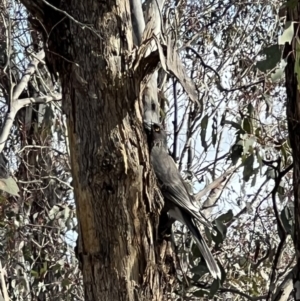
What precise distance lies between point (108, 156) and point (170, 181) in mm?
584

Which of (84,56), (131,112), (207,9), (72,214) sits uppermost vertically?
(207,9)

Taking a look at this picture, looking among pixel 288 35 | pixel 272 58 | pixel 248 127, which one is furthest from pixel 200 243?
pixel 288 35

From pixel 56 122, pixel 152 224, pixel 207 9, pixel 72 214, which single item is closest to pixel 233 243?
pixel 72 214

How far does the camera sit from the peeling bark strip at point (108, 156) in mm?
1746

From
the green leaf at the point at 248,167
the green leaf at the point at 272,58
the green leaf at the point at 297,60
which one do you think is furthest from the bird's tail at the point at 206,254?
the green leaf at the point at 297,60

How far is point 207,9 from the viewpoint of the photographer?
191 inches

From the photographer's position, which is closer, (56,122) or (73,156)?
(73,156)

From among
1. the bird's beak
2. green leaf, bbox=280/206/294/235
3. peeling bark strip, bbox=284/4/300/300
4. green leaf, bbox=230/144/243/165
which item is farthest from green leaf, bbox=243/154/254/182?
peeling bark strip, bbox=284/4/300/300

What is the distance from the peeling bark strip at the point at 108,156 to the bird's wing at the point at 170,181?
1.38 ft

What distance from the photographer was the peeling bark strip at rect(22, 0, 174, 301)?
5.73 feet

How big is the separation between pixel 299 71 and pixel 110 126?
1.73 feet

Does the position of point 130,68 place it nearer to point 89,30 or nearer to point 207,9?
point 89,30

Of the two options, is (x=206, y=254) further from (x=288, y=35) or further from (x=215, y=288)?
(x=288, y=35)

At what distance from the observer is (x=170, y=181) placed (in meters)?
2.29
